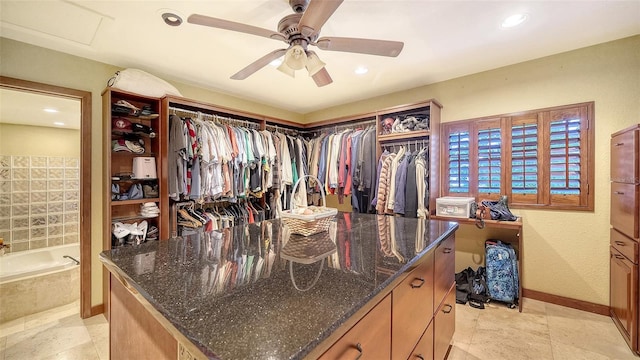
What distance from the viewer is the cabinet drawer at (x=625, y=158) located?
5.64ft

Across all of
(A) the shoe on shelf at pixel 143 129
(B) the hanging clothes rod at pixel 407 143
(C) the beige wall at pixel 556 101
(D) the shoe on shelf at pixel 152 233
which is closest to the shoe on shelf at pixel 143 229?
(D) the shoe on shelf at pixel 152 233

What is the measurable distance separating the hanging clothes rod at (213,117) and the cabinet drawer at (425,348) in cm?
301

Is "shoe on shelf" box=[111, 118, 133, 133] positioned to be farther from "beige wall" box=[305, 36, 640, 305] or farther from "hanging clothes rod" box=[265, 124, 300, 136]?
"beige wall" box=[305, 36, 640, 305]

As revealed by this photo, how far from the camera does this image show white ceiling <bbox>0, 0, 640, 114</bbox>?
5.67 ft

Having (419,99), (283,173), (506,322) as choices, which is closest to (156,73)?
(283,173)

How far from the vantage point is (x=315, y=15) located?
1.29 m

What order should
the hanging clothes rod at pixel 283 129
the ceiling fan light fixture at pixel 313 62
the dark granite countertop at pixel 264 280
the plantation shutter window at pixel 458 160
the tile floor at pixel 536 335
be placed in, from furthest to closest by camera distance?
the hanging clothes rod at pixel 283 129, the plantation shutter window at pixel 458 160, the tile floor at pixel 536 335, the ceiling fan light fixture at pixel 313 62, the dark granite countertop at pixel 264 280

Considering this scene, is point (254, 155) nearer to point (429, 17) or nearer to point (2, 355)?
point (429, 17)

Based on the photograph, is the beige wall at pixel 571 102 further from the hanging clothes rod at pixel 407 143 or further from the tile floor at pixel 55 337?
the tile floor at pixel 55 337

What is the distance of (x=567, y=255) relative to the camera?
2404mm

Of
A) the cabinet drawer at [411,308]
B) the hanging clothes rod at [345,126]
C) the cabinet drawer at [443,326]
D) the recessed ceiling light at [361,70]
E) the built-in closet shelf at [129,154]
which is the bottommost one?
the cabinet drawer at [443,326]

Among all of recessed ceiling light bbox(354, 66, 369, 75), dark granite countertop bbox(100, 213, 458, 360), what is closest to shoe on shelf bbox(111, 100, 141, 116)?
dark granite countertop bbox(100, 213, 458, 360)

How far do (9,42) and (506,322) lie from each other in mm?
4736

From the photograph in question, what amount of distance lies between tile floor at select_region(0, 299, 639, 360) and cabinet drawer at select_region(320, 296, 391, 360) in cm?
133
